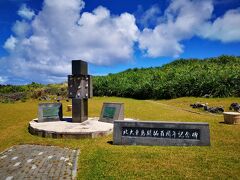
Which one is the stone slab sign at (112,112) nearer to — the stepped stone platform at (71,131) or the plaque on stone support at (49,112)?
the stepped stone platform at (71,131)

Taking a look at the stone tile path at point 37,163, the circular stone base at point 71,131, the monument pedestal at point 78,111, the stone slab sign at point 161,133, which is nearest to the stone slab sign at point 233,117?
the stone slab sign at point 161,133

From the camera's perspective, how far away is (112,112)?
48.1ft

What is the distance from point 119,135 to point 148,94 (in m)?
25.8

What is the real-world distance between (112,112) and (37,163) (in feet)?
22.9

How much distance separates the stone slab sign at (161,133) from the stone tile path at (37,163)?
1.90 meters

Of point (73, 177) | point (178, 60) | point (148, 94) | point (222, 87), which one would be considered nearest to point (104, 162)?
point (73, 177)

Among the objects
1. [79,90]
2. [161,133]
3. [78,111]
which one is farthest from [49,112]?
[161,133]

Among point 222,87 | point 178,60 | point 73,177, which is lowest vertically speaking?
point 73,177

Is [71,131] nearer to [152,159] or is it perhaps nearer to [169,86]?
[152,159]

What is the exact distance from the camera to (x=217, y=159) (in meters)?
8.28

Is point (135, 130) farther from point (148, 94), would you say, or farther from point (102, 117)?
point (148, 94)

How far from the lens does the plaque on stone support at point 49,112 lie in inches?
593

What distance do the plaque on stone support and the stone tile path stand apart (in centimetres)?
484

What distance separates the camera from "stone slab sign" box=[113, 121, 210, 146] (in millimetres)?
9922
